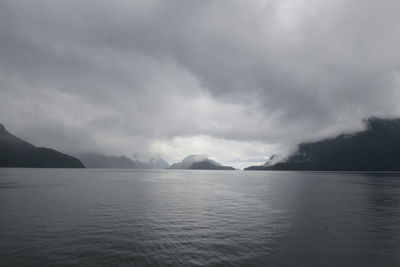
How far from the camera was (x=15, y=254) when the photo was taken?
26062 mm

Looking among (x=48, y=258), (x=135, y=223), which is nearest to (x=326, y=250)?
(x=135, y=223)

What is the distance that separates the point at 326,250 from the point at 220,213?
2666 cm

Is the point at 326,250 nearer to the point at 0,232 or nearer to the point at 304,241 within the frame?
the point at 304,241

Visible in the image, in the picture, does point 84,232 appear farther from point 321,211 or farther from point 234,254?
point 321,211

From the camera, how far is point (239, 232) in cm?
3681

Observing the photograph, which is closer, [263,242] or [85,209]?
[263,242]

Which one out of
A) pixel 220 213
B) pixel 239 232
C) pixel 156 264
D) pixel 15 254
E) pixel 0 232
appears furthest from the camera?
pixel 220 213

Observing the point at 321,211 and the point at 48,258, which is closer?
the point at 48,258

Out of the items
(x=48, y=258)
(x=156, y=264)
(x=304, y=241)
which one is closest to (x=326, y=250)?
(x=304, y=241)

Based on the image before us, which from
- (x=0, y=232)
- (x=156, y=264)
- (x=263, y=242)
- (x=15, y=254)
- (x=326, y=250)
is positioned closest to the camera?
(x=156, y=264)

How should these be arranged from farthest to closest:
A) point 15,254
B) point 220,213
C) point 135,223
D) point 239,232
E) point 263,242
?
point 220,213, point 135,223, point 239,232, point 263,242, point 15,254

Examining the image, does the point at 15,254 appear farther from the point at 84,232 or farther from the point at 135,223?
the point at 135,223

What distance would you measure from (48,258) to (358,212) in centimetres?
6327

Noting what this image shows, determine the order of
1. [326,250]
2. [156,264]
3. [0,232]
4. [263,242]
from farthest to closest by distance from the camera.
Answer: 1. [0,232]
2. [263,242]
3. [326,250]
4. [156,264]
